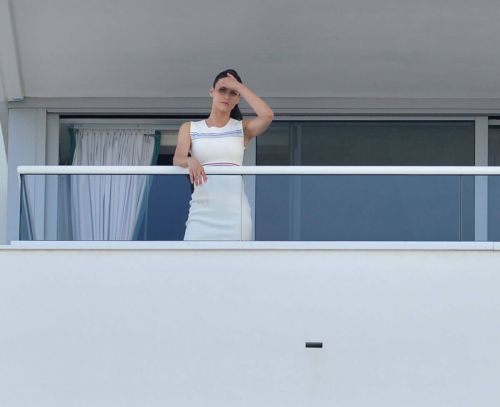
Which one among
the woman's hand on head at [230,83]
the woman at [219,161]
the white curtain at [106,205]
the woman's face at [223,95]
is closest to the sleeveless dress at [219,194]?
the woman at [219,161]

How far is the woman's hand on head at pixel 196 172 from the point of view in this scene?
9539mm

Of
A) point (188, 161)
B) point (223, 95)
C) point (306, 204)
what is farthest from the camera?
point (223, 95)

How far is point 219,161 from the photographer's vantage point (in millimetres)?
9680

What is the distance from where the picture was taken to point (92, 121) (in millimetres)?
12805

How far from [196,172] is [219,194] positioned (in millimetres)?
210

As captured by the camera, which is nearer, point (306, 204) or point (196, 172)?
point (196, 172)

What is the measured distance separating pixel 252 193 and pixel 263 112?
20.7 inches
